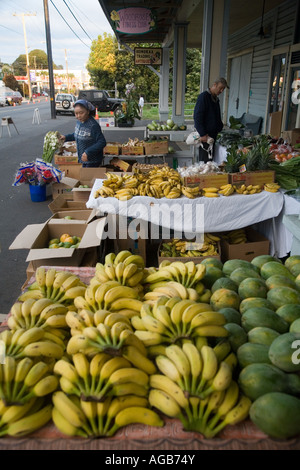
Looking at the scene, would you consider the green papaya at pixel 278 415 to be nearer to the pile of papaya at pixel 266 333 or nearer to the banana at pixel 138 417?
the pile of papaya at pixel 266 333

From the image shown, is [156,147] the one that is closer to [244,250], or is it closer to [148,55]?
[244,250]

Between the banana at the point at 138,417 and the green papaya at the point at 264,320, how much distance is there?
66cm

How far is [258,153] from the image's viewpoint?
15.4 ft

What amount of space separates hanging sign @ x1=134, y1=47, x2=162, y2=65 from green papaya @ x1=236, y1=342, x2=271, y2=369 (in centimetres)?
1538

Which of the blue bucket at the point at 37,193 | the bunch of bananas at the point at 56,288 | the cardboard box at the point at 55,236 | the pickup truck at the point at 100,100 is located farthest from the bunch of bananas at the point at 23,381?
the pickup truck at the point at 100,100

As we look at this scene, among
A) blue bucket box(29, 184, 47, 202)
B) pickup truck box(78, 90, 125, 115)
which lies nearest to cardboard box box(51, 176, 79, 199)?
blue bucket box(29, 184, 47, 202)

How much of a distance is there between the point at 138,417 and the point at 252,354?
58cm

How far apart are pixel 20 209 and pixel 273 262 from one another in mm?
6459

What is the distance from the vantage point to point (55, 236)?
465cm

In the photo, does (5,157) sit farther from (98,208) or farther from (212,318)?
(212,318)

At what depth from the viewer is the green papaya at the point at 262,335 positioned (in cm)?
172

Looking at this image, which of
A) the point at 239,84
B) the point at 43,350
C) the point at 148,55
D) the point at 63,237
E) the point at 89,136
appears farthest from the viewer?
the point at 239,84

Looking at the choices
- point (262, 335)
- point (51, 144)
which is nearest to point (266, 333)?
point (262, 335)

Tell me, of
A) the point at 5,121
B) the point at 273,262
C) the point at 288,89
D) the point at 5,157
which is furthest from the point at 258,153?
the point at 5,121
